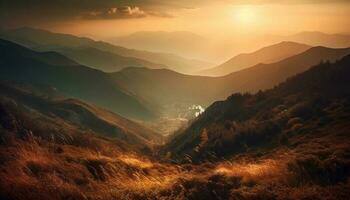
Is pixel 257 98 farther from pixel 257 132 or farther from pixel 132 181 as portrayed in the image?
pixel 132 181

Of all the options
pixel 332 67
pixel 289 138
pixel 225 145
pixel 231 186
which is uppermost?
pixel 332 67

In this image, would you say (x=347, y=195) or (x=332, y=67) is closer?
(x=347, y=195)

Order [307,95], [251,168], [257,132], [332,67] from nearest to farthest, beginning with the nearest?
[251,168] < [257,132] < [307,95] < [332,67]

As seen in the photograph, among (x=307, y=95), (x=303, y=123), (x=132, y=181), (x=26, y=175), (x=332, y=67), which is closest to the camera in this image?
A: (x=26, y=175)

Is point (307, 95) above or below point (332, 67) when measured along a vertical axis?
below

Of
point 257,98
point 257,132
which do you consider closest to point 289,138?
point 257,132

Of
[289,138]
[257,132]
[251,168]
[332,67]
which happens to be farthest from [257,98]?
[251,168]
